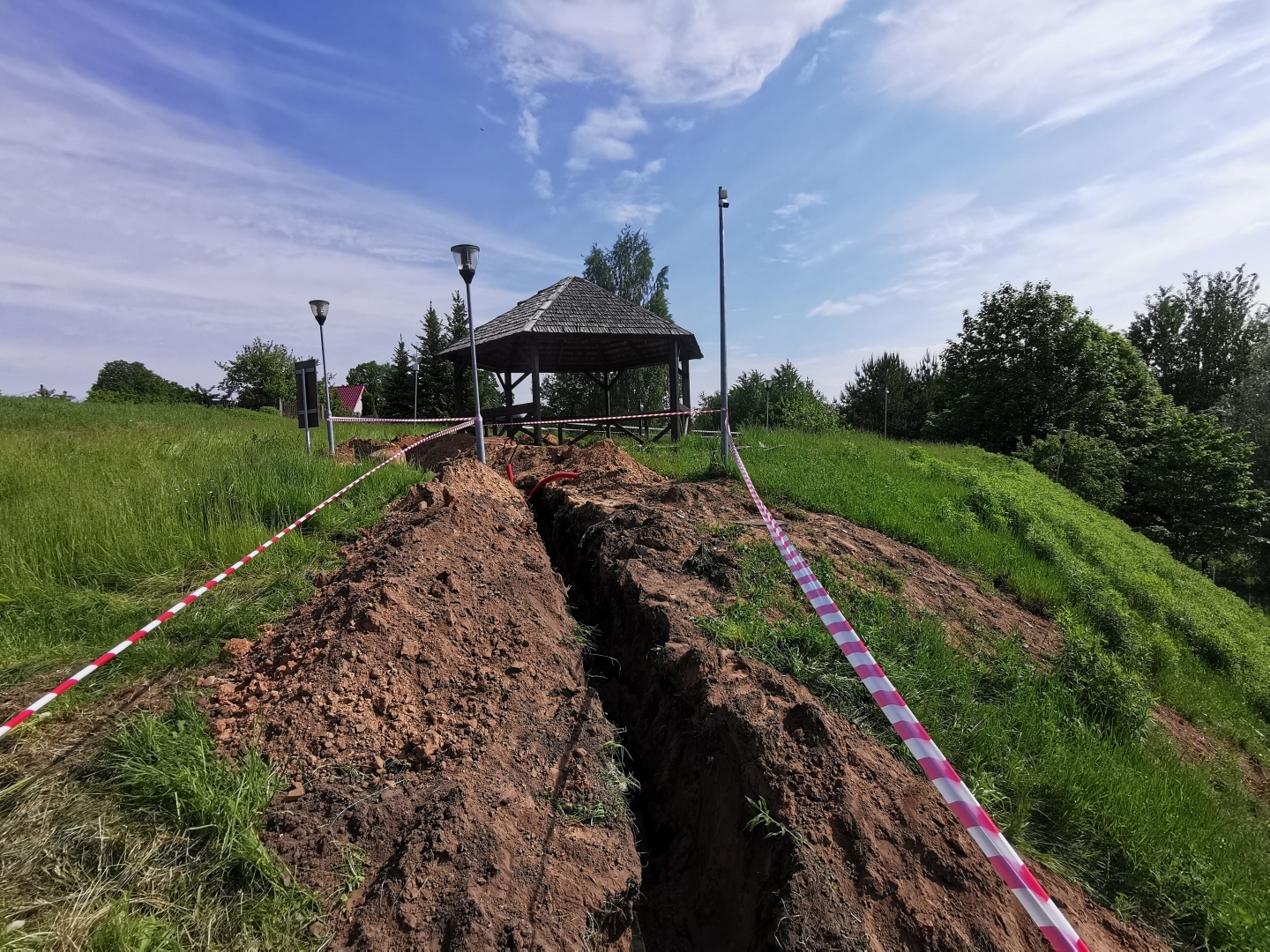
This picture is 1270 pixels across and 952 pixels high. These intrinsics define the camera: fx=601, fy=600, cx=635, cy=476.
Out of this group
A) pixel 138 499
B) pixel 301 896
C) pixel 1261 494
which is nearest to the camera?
pixel 301 896

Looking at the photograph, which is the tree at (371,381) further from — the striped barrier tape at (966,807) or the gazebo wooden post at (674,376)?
the striped barrier tape at (966,807)

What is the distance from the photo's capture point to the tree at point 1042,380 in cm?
2644

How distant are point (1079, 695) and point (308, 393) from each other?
10.7 meters

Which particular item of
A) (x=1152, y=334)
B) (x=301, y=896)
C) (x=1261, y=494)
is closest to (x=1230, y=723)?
(x=301, y=896)

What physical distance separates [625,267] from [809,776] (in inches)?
1533

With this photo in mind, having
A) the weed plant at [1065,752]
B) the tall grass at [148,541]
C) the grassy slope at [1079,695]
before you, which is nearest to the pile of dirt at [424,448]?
the tall grass at [148,541]

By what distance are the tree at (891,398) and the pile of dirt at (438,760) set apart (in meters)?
33.7

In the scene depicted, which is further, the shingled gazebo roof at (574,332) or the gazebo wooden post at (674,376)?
the gazebo wooden post at (674,376)

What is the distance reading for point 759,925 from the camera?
2631 mm

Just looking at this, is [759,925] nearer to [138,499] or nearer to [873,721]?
[873,721]

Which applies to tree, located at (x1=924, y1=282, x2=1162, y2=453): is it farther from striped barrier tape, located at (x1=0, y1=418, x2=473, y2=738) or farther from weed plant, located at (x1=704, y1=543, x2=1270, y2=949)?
striped barrier tape, located at (x1=0, y1=418, x2=473, y2=738)

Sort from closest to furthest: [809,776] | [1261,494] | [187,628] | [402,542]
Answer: [809,776]
[187,628]
[402,542]
[1261,494]

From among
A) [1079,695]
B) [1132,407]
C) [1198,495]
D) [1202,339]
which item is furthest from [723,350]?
[1202,339]

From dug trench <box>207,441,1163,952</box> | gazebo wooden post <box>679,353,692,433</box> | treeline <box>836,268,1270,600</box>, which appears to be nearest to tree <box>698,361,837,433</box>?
gazebo wooden post <box>679,353,692,433</box>
